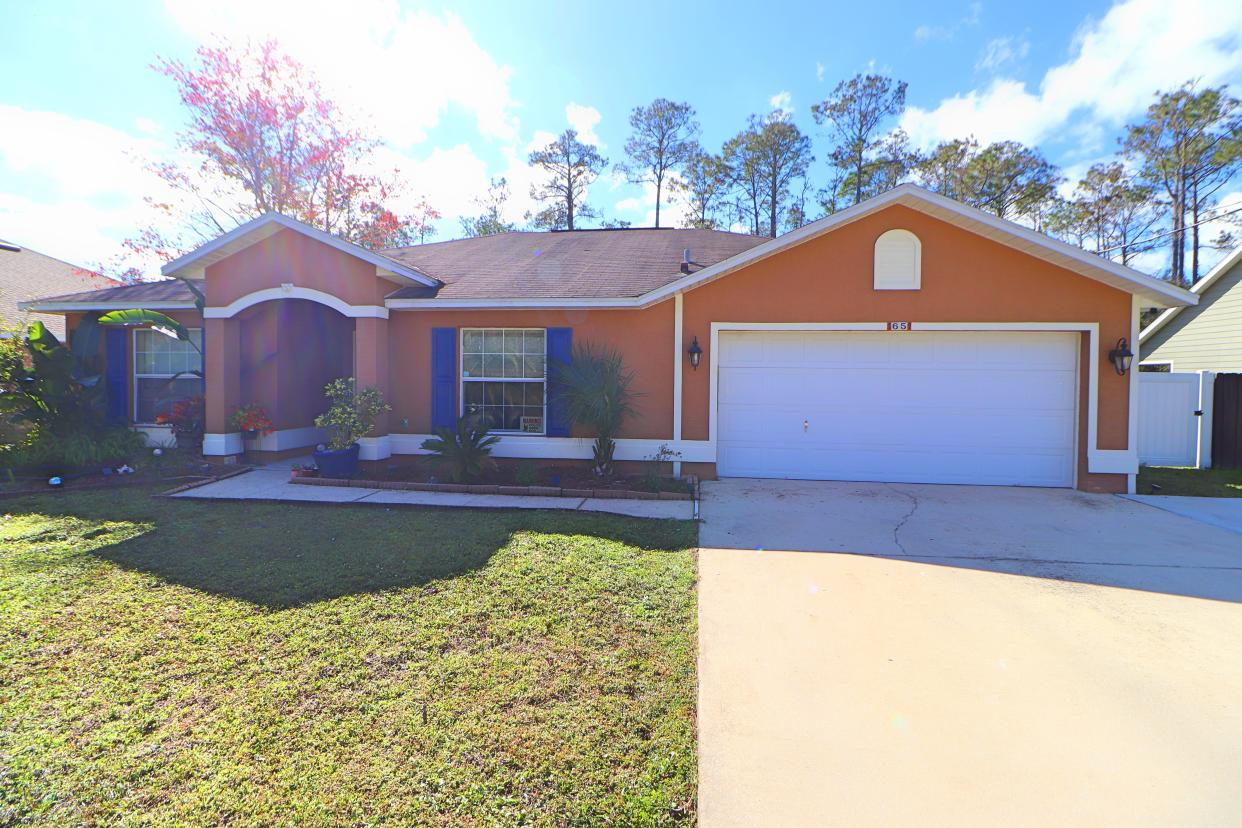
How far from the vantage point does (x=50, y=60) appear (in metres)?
9.25

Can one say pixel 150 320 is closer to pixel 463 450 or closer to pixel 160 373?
pixel 160 373

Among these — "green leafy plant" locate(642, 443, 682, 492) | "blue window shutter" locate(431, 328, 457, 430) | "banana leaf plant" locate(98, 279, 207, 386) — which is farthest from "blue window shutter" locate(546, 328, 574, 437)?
"banana leaf plant" locate(98, 279, 207, 386)

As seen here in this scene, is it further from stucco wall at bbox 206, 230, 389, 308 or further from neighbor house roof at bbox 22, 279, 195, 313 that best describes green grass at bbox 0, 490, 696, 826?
neighbor house roof at bbox 22, 279, 195, 313

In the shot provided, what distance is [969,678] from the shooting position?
3.01 meters

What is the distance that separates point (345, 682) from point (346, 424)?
580 cm

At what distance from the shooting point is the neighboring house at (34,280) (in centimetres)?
1453

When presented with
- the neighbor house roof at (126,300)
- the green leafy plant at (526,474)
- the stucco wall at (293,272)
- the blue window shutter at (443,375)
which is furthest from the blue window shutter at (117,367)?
the green leafy plant at (526,474)

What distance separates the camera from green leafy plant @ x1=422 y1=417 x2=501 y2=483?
7.73 m

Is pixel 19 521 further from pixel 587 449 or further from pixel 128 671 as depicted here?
pixel 587 449

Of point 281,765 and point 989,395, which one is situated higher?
point 989,395

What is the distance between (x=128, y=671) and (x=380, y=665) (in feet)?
4.24

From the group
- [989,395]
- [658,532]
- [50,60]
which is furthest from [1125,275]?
[50,60]

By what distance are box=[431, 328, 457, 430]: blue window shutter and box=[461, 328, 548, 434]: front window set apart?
0.17 metres

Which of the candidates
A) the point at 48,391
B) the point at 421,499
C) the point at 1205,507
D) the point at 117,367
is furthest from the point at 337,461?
the point at 1205,507
